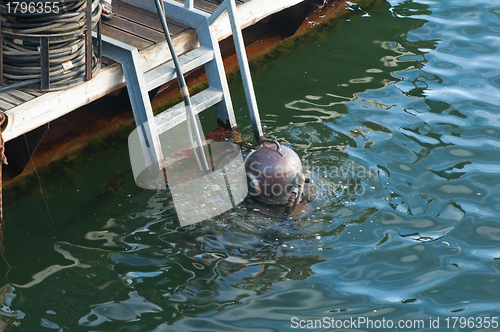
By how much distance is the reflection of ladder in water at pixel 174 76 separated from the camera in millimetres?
4445

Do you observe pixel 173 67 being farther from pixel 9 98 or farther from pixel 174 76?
pixel 9 98

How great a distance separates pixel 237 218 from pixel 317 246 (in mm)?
745

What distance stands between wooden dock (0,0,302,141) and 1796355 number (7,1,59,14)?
0.68m

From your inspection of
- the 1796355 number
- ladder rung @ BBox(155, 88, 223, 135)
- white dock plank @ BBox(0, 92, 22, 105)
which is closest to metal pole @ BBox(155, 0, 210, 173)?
ladder rung @ BBox(155, 88, 223, 135)

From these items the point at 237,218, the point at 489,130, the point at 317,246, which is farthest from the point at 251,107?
the point at 489,130

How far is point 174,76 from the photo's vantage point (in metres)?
4.72

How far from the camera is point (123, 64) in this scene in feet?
14.6

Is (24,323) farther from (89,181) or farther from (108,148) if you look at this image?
(108,148)

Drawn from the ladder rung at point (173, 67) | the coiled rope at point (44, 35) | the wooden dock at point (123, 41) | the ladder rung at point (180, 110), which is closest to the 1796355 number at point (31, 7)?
the coiled rope at point (44, 35)

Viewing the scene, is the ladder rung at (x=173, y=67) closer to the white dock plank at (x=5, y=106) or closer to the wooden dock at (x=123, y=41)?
the wooden dock at (x=123, y=41)

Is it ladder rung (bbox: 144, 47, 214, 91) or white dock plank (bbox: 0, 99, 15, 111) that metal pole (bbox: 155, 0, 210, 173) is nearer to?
ladder rung (bbox: 144, 47, 214, 91)

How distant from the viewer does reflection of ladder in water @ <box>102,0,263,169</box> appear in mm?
4445

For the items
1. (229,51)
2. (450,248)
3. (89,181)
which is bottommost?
(450,248)

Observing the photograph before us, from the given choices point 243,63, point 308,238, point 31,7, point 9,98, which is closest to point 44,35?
point 31,7
